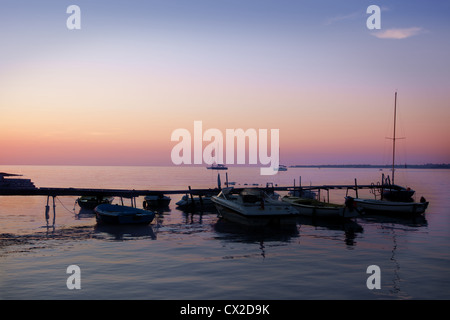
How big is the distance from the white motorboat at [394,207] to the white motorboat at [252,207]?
13.3 meters

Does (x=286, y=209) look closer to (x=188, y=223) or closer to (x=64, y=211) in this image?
(x=188, y=223)

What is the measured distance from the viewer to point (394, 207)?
152 ft

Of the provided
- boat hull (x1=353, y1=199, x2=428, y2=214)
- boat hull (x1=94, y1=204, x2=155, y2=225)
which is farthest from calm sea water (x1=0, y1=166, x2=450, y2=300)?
boat hull (x1=353, y1=199, x2=428, y2=214)

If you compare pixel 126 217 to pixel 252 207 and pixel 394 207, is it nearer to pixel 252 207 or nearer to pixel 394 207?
pixel 252 207

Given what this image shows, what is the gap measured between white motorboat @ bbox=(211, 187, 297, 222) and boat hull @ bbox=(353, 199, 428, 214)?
46.9 feet

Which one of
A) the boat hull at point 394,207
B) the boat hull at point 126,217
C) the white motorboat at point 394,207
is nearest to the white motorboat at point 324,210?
the white motorboat at point 394,207

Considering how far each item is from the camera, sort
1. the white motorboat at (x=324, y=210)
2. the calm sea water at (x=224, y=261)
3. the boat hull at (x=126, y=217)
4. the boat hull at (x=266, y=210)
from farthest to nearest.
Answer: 1. the white motorboat at (x=324, y=210)
2. the boat hull at (x=126, y=217)
3. the boat hull at (x=266, y=210)
4. the calm sea water at (x=224, y=261)

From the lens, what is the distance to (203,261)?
21.7m

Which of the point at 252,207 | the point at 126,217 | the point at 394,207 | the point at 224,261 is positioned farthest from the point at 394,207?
the point at 224,261

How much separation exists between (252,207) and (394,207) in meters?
21.0

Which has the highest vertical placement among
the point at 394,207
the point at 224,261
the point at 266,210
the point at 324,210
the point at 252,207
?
the point at 252,207

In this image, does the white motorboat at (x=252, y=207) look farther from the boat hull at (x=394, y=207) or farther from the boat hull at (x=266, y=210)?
the boat hull at (x=394, y=207)

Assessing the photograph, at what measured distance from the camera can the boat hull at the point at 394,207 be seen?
149 ft
